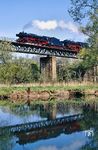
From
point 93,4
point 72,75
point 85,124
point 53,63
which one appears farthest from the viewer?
point 72,75

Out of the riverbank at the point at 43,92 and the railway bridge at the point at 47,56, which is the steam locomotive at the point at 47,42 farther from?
the riverbank at the point at 43,92

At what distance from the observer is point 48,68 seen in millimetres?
81062

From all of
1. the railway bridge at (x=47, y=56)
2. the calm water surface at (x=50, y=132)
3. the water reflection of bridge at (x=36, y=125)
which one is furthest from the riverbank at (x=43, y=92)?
the railway bridge at (x=47, y=56)

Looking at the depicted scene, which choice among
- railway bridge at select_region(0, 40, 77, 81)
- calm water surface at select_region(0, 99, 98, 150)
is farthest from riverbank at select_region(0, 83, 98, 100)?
railway bridge at select_region(0, 40, 77, 81)

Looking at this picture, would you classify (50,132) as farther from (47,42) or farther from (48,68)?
(48,68)

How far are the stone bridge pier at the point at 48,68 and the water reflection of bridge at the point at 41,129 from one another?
173 feet

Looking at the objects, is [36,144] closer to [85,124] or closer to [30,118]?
[85,124]

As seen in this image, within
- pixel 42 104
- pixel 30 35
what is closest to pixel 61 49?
pixel 30 35

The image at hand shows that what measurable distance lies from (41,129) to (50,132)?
4.25 ft

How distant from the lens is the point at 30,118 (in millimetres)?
28594

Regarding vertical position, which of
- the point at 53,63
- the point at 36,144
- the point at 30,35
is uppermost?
the point at 30,35

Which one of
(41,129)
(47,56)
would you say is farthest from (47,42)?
(41,129)

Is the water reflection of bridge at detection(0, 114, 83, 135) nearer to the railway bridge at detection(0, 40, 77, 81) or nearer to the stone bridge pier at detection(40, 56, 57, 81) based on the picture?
the railway bridge at detection(0, 40, 77, 81)

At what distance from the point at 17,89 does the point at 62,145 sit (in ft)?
99.3
